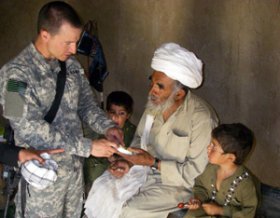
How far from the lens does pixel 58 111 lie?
3295 mm

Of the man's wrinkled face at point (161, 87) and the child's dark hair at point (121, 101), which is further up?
the man's wrinkled face at point (161, 87)

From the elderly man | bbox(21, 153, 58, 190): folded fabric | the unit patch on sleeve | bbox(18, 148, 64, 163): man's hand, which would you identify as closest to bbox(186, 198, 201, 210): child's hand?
the elderly man

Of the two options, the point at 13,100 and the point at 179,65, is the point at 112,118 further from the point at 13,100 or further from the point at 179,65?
the point at 13,100

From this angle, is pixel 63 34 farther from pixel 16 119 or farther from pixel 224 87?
pixel 224 87

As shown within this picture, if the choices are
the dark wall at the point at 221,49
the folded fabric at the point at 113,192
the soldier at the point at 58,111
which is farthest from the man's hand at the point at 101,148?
the dark wall at the point at 221,49

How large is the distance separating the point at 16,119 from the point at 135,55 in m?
2.35

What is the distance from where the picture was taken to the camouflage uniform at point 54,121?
298 centimetres

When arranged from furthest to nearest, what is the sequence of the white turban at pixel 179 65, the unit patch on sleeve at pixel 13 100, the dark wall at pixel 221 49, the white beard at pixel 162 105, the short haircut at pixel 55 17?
1. the dark wall at pixel 221 49
2. the white beard at pixel 162 105
3. the white turban at pixel 179 65
4. the short haircut at pixel 55 17
5. the unit patch on sleeve at pixel 13 100

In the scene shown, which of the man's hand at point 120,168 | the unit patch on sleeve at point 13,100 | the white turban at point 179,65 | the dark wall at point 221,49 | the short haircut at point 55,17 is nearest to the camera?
the unit patch on sleeve at point 13,100

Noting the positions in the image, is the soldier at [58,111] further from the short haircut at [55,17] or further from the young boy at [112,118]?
the young boy at [112,118]

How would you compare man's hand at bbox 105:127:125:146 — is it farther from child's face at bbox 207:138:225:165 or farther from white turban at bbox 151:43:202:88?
child's face at bbox 207:138:225:165

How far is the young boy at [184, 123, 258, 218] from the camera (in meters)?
3.24

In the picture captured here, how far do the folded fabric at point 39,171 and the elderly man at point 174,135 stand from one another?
0.70 meters

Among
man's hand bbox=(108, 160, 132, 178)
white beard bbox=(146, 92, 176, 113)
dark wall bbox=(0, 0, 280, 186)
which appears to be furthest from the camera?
dark wall bbox=(0, 0, 280, 186)
